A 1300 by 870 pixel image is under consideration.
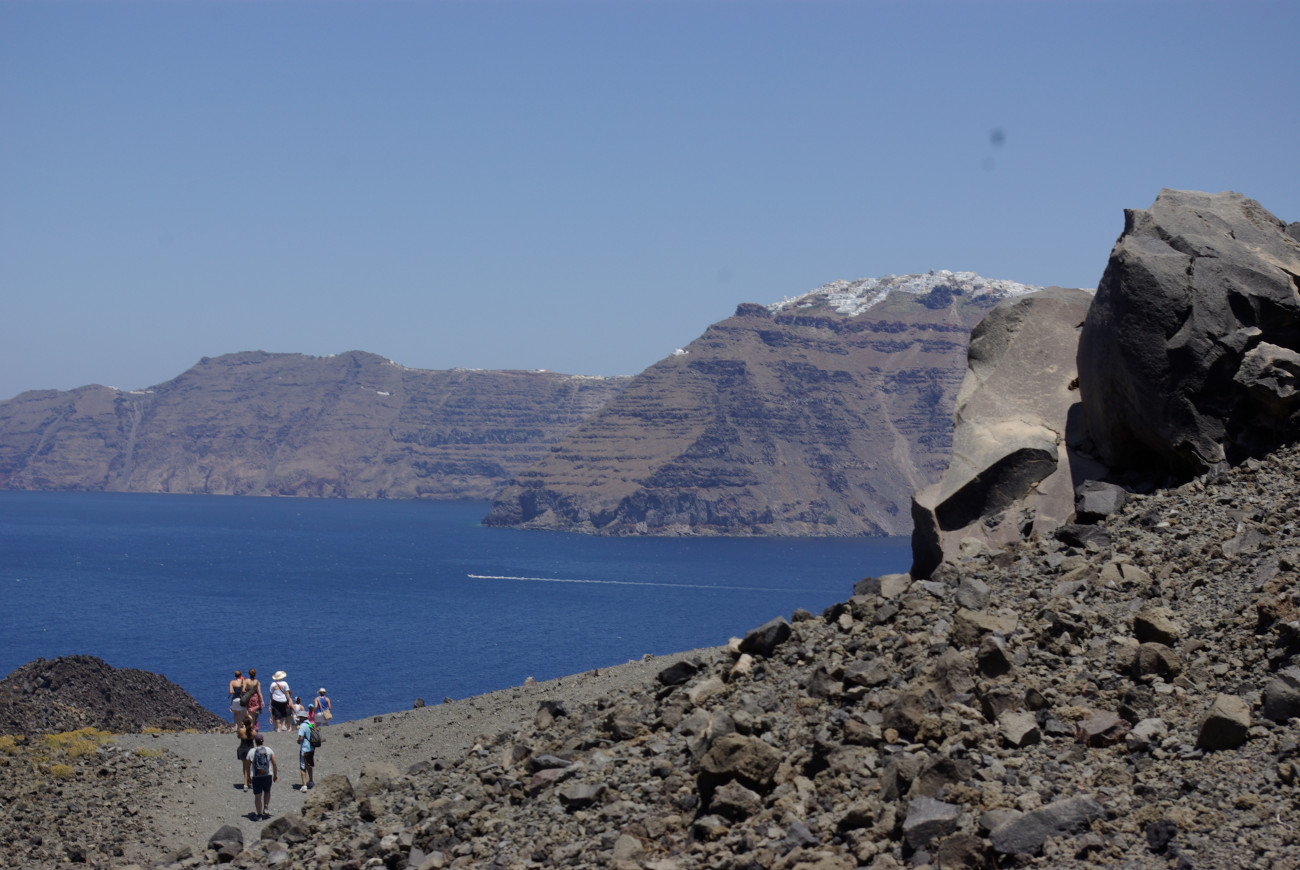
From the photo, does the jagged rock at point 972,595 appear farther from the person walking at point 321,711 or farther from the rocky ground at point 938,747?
the person walking at point 321,711

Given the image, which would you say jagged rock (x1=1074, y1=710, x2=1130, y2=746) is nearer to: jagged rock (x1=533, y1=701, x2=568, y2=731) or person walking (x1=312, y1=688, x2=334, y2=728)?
jagged rock (x1=533, y1=701, x2=568, y2=731)

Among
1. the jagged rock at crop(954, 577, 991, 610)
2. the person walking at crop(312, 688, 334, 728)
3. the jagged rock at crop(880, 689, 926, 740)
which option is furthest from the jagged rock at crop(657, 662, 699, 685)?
the person walking at crop(312, 688, 334, 728)

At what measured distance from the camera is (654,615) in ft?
403

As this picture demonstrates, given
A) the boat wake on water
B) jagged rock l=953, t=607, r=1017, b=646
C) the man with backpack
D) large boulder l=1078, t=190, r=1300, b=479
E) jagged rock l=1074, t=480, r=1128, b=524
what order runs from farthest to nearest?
the boat wake on water → the man with backpack → jagged rock l=1074, t=480, r=1128, b=524 → large boulder l=1078, t=190, r=1300, b=479 → jagged rock l=953, t=607, r=1017, b=646

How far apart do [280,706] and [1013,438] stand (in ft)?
55.5

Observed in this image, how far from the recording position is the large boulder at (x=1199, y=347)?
55.5ft

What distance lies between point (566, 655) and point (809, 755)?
81.0 metres

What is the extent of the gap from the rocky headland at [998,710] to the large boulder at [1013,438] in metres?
0.06

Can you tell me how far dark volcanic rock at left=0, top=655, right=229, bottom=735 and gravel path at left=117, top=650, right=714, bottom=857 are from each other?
26.3ft

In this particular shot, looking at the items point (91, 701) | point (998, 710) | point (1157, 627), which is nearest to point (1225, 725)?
point (998, 710)

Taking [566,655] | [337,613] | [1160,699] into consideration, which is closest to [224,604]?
[337,613]

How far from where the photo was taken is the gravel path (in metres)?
19.5

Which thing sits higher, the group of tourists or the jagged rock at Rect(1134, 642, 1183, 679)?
the jagged rock at Rect(1134, 642, 1183, 679)

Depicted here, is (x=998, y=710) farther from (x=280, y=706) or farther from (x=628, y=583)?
(x=628, y=583)
